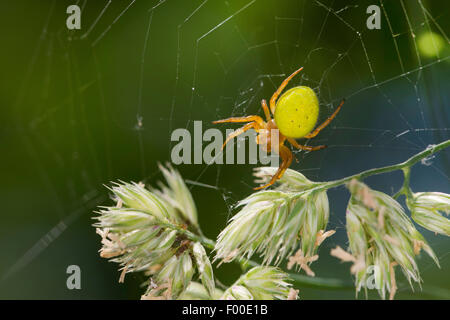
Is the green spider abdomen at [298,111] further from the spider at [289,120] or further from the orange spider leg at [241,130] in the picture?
the orange spider leg at [241,130]

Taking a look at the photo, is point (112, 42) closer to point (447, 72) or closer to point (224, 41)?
point (224, 41)

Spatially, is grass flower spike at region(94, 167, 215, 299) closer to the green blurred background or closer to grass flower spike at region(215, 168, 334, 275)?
grass flower spike at region(215, 168, 334, 275)

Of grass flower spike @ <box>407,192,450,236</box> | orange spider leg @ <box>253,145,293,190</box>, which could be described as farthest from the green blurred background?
grass flower spike @ <box>407,192,450,236</box>

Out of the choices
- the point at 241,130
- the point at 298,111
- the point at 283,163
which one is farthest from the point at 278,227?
the point at 241,130

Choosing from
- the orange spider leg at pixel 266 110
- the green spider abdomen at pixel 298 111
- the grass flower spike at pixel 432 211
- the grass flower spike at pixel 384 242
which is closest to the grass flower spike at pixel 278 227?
the grass flower spike at pixel 384 242
